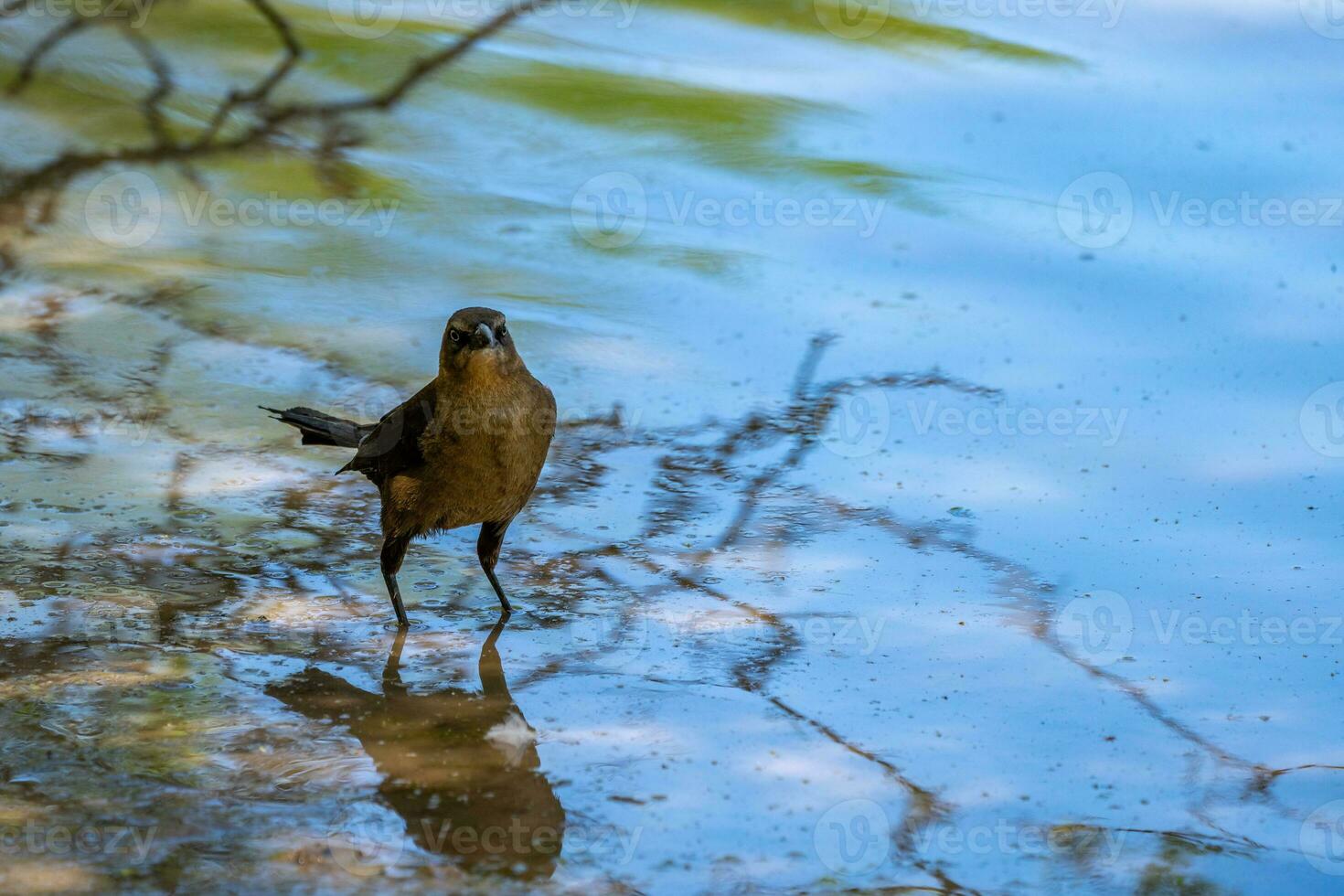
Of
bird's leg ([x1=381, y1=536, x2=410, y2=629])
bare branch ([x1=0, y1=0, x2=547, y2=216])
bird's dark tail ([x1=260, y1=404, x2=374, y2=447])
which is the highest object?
bare branch ([x1=0, y1=0, x2=547, y2=216])

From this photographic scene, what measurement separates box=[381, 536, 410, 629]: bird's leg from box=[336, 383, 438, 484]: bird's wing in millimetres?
216

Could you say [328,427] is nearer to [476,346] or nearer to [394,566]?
[394,566]

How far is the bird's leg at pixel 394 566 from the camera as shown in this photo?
5172mm

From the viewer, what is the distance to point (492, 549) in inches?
210

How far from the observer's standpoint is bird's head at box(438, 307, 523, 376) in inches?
195

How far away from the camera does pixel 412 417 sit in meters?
5.18

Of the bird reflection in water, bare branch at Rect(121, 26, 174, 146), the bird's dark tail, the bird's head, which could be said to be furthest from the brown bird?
bare branch at Rect(121, 26, 174, 146)

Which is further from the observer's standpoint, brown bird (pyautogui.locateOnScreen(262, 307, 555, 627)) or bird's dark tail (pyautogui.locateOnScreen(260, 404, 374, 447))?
bird's dark tail (pyautogui.locateOnScreen(260, 404, 374, 447))

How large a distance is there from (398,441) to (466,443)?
324 mm

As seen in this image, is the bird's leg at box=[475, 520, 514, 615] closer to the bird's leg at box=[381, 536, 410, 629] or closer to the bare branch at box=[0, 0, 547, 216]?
the bird's leg at box=[381, 536, 410, 629]

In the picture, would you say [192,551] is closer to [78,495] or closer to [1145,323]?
[78,495]

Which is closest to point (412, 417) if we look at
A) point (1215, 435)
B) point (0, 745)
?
point (0, 745)

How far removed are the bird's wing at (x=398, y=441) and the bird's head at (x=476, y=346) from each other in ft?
0.59

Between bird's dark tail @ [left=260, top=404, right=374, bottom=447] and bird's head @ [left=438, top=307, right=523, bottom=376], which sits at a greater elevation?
bird's head @ [left=438, top=307, right=523, bottom=376]
